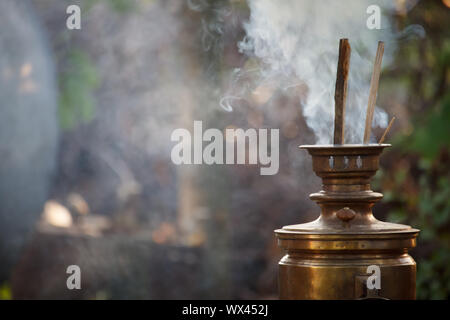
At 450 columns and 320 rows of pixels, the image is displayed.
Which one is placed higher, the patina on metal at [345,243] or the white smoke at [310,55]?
the white smoke at [310,55]

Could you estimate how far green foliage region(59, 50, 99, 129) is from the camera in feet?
25.0

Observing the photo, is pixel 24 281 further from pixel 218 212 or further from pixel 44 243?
pixel 218 212

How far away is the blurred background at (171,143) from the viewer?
22.4 ft

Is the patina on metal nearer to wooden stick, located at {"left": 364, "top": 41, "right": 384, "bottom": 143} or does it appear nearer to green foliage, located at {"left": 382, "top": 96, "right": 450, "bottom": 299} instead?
wooden stick, located at {"left": 364, "top": 41, "right": 384, "bottom": 143}

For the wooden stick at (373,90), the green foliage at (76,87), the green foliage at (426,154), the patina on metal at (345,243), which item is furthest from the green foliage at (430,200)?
the patina on metal at (345,243)

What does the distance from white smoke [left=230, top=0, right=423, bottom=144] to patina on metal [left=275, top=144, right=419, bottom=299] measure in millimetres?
635

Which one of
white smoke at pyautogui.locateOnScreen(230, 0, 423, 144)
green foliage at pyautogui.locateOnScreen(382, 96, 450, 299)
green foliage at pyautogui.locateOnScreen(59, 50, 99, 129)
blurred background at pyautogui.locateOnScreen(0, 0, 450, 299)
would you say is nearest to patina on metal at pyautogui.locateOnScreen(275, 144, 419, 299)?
white smoke at pyautogui.locateOnScreen(230, 0, 423, 144)

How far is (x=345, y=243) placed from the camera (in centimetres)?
283

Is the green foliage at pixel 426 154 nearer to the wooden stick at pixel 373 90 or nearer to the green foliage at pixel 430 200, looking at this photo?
the green foliage at pixel 430 200

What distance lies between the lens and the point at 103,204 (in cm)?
1012

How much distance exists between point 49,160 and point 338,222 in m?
5.01

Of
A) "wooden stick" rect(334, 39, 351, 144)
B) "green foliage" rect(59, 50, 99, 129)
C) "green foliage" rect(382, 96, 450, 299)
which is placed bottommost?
"green foliage" rect(382, 96, 450, 299)

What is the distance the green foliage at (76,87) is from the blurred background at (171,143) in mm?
15

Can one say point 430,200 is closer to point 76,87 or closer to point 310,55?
point 310,55
